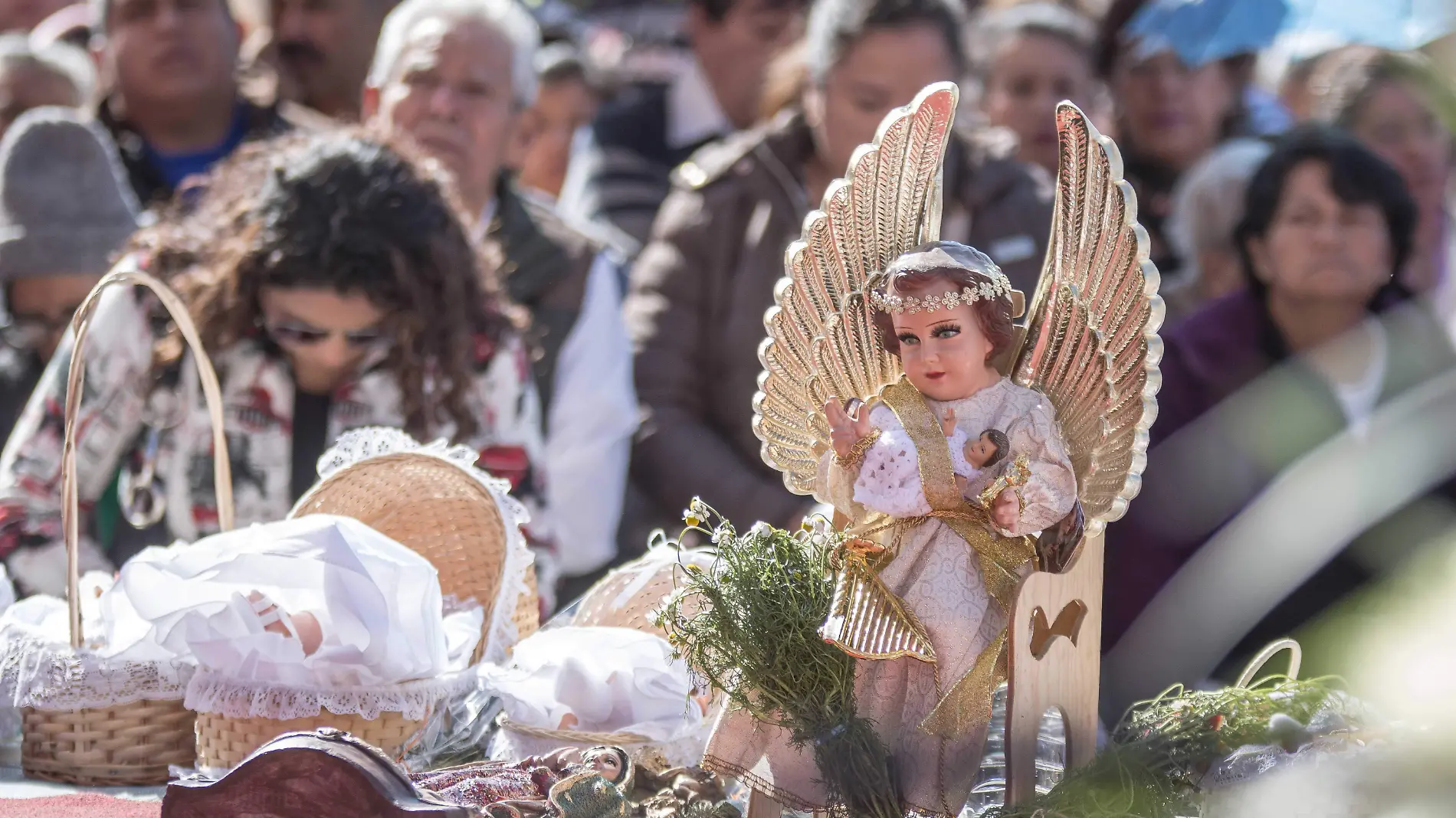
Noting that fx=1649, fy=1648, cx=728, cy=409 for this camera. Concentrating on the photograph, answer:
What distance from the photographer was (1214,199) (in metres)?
4.39

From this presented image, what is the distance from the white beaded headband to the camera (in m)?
2.14

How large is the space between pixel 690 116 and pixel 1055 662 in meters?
3.47

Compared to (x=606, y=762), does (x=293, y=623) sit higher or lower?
higher

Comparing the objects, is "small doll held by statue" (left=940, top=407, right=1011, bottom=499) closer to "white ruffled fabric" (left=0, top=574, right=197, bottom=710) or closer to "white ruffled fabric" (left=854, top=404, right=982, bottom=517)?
"white ruffled fabric" (left=854, top=404, right=982, bottom=517)

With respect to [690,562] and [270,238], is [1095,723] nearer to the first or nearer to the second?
[690,562]

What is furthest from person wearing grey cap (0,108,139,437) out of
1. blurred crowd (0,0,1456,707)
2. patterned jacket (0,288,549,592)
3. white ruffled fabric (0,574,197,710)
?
white ruffled fabric (0,574,197,710)

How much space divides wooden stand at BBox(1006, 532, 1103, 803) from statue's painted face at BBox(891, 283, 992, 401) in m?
0.27

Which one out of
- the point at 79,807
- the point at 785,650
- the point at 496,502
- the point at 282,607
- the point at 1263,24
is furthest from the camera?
the point at 1263,24

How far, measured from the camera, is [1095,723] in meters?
2.22

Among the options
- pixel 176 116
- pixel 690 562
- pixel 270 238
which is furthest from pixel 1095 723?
pixel 176 116

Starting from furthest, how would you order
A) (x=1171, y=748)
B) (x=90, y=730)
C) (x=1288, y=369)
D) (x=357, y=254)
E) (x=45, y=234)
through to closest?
1. (x=45, y=234)
2. (x=1288, y=369)
3. (x=357, y=254)
4. (x=90, y=730)
5. (x=1171, y=748)

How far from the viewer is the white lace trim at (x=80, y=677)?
2.53 meters

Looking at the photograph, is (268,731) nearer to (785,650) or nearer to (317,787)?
(317,787)

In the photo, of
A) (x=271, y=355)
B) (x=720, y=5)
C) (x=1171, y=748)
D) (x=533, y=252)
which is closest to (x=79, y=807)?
(x=271, y=355)
